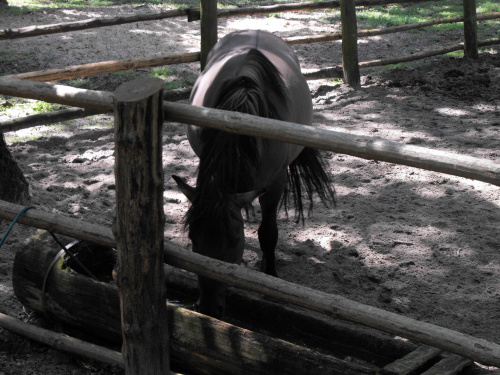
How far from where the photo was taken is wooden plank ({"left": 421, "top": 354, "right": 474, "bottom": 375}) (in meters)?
2.37

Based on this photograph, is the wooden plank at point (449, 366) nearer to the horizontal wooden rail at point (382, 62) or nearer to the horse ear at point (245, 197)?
the horse ear at point (245, 197)

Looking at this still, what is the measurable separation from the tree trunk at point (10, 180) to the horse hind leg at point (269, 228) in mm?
1671

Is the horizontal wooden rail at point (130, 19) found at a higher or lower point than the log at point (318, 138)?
higher

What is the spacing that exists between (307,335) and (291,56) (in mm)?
2315

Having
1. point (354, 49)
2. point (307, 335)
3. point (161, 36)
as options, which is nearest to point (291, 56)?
point (307, 335)

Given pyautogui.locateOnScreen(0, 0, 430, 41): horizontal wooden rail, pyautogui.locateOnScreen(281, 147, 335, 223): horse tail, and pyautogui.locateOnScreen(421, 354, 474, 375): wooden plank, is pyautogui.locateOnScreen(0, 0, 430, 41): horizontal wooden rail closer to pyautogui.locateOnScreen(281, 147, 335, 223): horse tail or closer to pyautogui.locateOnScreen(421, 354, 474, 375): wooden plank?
pyautogui.locateOnScreen(281, 147, 335, 223): horse tail

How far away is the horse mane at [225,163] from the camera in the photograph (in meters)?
2.63

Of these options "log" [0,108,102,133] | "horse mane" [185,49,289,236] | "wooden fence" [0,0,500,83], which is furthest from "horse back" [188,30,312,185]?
"log" [0,108,102,133]

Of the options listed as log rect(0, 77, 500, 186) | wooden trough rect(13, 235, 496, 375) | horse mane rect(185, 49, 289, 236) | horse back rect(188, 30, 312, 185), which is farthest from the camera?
horse back rect(188, 30, 312, 185)

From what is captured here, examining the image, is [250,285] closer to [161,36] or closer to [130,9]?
[161,36]

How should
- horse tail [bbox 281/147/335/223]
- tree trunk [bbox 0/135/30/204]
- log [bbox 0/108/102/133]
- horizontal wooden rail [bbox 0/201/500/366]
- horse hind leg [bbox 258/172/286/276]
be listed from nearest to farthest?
1. horizontal wooden rail [bbox 0/201/500/366]
2. horse hind leg [bbox 258/172/286/276]
3. tree trunk [bbox 0/135/30/204]
4. horse tail [bbox 281/147/335/223]
5. log [bbox 0/108/102/133]

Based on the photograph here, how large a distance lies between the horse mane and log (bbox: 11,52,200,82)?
3.26 m

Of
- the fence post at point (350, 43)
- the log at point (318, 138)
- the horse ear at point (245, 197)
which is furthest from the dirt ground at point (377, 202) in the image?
the log at point (318, 138)

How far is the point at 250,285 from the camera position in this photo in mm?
2398
